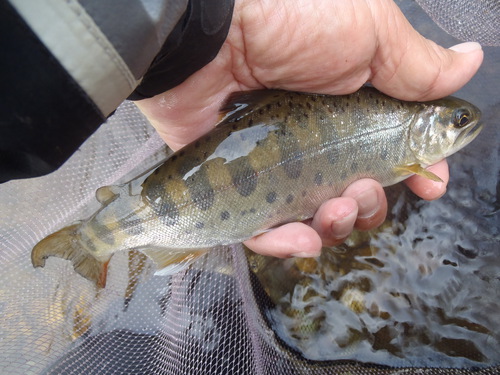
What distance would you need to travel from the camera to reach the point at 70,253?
6.75 ft

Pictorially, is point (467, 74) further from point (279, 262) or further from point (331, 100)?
point (279, 262)

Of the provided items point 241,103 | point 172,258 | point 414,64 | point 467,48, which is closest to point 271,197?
point 241,103

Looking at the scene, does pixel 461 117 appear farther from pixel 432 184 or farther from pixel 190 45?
pixel 190 45

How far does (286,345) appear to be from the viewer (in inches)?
107

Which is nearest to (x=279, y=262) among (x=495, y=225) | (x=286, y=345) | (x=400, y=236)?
(x=286, y=345)

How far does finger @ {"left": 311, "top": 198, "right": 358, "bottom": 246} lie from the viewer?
→ 6.88ft

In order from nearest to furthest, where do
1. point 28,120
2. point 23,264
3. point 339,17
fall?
point 28,120, point 339,17, point 23,264

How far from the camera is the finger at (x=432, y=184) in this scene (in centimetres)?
249

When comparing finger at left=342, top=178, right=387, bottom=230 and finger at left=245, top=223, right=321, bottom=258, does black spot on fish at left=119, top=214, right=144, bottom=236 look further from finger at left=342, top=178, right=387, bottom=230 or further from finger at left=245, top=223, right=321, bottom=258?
finger at left=342, top=178, right=387, bottom=230

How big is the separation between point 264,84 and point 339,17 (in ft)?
1.73

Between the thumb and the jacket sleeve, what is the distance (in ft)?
3.81

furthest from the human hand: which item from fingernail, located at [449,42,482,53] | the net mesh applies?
the net mesh

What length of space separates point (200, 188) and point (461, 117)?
5.01 ft

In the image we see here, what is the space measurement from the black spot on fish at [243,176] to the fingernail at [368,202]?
0.59 meters
